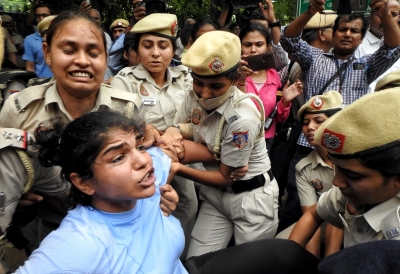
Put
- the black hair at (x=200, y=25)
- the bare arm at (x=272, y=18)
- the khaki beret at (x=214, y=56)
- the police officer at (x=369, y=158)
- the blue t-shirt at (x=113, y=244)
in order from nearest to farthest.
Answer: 1. the blue t-shirt at (x=113, y=244)
2. the police officer at (x=369, y=158)
3. the khaki beret at (x=214, y=56)
4. the black hair at (x=200, y=25)
5. the bare arm at (x=272, y=18)

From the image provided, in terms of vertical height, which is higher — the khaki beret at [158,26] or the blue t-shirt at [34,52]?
the khaki beret at [158,26]

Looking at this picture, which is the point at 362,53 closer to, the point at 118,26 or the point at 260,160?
the point at 260,160

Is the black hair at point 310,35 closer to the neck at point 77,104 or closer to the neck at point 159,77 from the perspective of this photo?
the neck at point 159,77

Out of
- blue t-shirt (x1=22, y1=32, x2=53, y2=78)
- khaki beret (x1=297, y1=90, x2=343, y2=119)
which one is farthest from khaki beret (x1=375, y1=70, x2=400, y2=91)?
blue t-shirt (x1=22, y1=32, x2=53, y2=78)

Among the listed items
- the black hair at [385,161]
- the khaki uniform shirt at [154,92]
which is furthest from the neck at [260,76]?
the black hair at [385,161]

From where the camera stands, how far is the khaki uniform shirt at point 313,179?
2.66 m

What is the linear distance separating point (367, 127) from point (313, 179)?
58.6 inches

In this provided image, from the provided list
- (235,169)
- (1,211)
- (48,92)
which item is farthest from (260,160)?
(1,211)

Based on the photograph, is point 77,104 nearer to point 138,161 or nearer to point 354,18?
point 138,161

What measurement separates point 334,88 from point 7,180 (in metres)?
2.59

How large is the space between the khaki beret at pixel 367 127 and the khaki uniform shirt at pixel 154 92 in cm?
161

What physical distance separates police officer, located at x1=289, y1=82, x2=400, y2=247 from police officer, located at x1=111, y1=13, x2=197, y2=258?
1418 millimetres

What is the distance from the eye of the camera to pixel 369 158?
50.3 inches

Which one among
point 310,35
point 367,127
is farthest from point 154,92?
point 310,35
